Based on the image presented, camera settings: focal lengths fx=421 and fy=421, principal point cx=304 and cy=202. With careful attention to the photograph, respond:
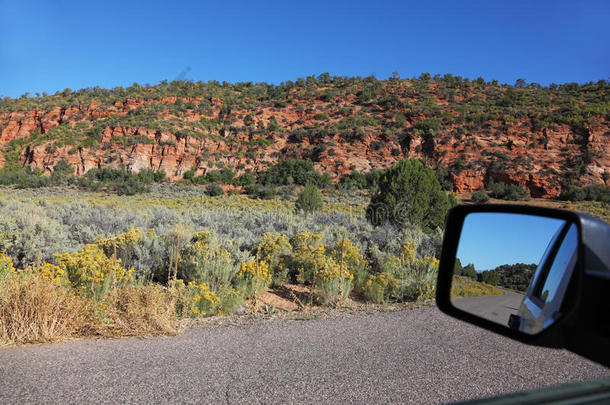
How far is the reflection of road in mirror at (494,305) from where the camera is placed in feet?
5.53

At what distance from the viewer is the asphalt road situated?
11.6 feet

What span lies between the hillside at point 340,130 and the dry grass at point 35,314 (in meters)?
41.8

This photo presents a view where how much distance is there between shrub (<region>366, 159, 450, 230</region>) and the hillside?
2829 centimetres

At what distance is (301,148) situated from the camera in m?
52.7

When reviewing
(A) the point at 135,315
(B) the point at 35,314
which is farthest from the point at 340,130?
(B) the point at 35,314

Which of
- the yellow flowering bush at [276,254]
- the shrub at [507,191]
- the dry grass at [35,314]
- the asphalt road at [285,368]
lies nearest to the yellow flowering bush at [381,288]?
the yellow flowering bush at [276,254]

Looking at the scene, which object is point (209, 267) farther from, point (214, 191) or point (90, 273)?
point (214, 191)

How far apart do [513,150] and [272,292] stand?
4397cm

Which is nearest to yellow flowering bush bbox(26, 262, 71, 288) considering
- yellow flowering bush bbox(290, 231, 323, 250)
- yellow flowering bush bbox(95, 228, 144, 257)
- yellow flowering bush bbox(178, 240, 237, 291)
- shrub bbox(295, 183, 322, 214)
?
yellow flowering bush bbox(95, 228, 144, 257)

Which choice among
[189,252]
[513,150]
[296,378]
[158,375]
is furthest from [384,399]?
[513,150]

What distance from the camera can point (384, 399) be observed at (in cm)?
349

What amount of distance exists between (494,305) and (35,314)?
5.25 metres

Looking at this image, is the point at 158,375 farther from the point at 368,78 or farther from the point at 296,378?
the point at 368,78

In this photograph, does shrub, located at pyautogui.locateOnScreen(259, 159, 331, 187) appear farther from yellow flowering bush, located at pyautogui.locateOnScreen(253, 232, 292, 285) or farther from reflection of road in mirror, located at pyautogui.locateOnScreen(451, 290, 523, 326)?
reflection of road in mirror, located at pyautogui.locateOnScreen(451, 290, 523, 326)
